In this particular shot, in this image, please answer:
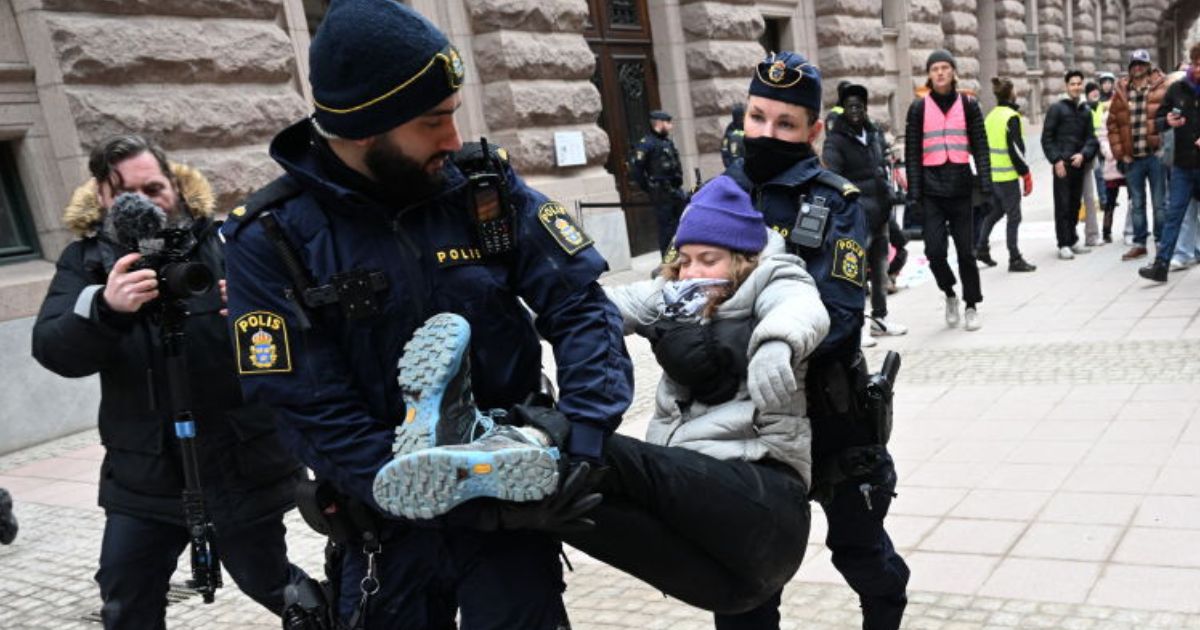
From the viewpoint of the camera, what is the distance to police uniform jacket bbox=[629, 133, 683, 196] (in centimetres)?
1215

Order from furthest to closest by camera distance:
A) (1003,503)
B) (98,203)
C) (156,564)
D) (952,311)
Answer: (952,311), (1003,503), (98,203), (156,564)

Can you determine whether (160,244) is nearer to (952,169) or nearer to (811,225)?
(811,225)

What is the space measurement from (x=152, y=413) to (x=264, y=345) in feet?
4.11

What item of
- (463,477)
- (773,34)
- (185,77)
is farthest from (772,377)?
(773,34)

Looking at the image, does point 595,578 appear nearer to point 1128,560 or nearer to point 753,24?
point 1128,560

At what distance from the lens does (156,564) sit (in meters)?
2.83

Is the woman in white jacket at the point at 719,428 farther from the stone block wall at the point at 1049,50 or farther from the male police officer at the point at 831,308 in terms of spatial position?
the stone block wall at the point at 1049,50

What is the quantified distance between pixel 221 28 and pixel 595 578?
5.96 m

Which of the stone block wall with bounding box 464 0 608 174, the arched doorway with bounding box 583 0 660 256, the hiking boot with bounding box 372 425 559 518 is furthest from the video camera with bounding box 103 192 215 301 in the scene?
the arched doorway with bounding box 583 0 660 256

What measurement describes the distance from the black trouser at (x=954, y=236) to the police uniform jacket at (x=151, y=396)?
5.89 meters

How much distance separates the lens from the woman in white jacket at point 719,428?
1.90 meters

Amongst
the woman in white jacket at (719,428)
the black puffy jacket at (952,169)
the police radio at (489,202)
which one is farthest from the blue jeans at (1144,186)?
the police radio at (489,202)

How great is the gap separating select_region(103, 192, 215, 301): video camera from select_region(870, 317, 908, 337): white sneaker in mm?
6003

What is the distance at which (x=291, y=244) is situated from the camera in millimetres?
1815
